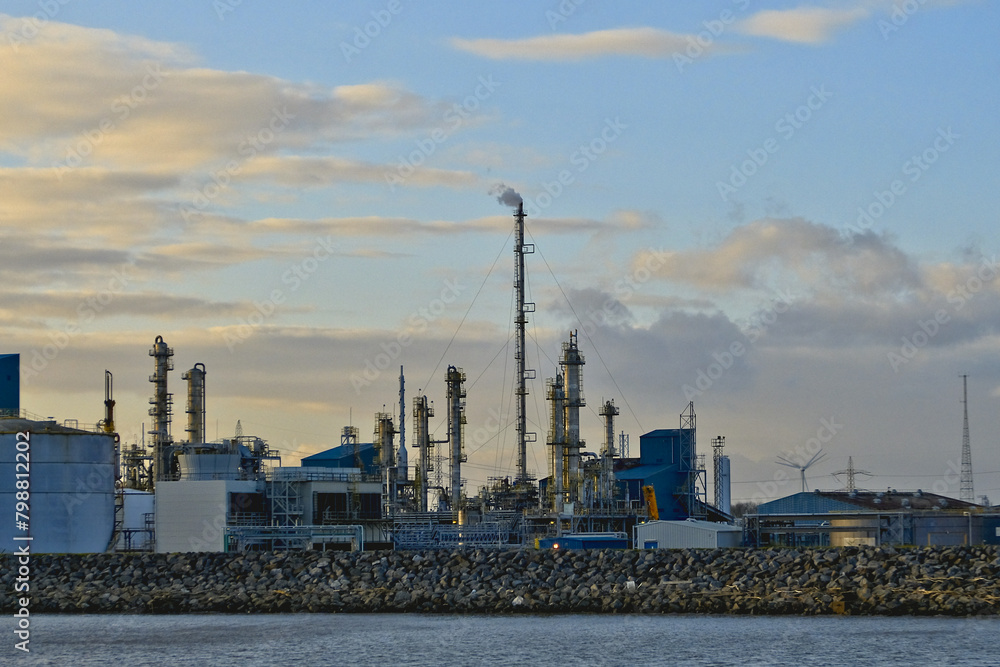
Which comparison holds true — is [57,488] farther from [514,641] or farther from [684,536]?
[514,641]

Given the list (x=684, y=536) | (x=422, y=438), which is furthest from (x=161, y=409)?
(x=684, y=536)

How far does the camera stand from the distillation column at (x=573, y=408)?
284ft

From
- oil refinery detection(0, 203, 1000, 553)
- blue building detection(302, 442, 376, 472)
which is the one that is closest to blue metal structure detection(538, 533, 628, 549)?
oil refinery detection(0, 203, 1000, 553)

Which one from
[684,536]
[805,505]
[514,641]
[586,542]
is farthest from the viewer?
[805,505]

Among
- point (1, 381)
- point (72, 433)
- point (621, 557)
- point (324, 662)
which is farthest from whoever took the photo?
point (1, 381)

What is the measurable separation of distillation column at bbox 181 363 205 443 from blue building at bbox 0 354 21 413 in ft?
38.3

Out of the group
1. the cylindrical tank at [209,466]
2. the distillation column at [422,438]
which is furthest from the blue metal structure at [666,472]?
the cylindrical tank at [209,466]

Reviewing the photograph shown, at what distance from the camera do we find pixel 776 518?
233ft

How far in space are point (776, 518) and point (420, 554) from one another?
19.9m

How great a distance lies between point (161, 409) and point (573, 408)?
923 inches

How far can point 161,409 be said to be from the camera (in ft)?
284

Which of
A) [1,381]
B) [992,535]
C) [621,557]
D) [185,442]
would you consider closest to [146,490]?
[185,442]

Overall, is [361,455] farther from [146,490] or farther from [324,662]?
[324,662]

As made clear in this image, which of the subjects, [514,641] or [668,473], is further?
[668,473]
